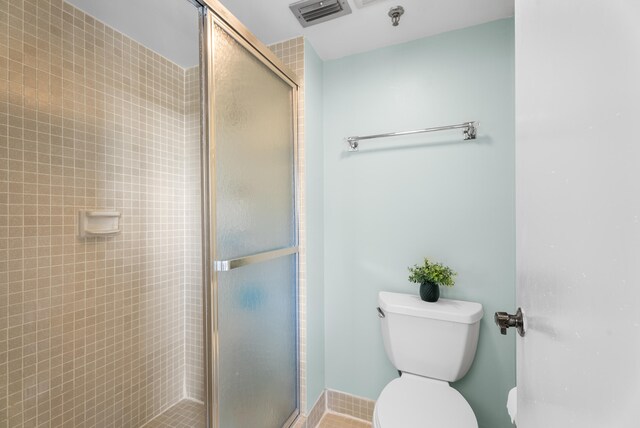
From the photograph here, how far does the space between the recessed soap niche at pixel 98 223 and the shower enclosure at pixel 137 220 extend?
0.04 ft

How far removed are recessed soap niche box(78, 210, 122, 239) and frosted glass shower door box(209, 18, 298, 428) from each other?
2.91 ft

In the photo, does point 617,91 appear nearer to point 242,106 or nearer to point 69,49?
point 242,106

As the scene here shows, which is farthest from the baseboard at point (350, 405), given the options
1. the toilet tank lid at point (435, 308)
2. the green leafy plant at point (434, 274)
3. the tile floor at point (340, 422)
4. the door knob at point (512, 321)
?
the door knob at point (512, 321)

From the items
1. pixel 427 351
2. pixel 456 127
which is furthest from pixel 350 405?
pixel 456 127

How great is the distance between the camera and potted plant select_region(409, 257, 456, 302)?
136 cm

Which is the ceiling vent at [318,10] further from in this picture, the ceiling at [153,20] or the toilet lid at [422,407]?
the toilet lid at [422,407]

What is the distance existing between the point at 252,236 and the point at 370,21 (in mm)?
1230

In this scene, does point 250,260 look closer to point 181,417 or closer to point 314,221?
point 314,221

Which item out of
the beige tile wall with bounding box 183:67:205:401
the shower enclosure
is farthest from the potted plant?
the beige tile wall with bounding box 183:67:205:401

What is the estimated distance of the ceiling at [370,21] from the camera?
4.20 ft

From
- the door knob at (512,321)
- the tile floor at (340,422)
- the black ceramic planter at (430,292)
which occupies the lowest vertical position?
the tile floor at (340,422)

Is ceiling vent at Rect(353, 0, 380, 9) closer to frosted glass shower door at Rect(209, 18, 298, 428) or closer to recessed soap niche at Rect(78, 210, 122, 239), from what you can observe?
frosted glass shower door at Rect(209, 18, 298, 428)

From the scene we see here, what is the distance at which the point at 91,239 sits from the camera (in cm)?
142

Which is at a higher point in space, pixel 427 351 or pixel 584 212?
pixel 584 212
